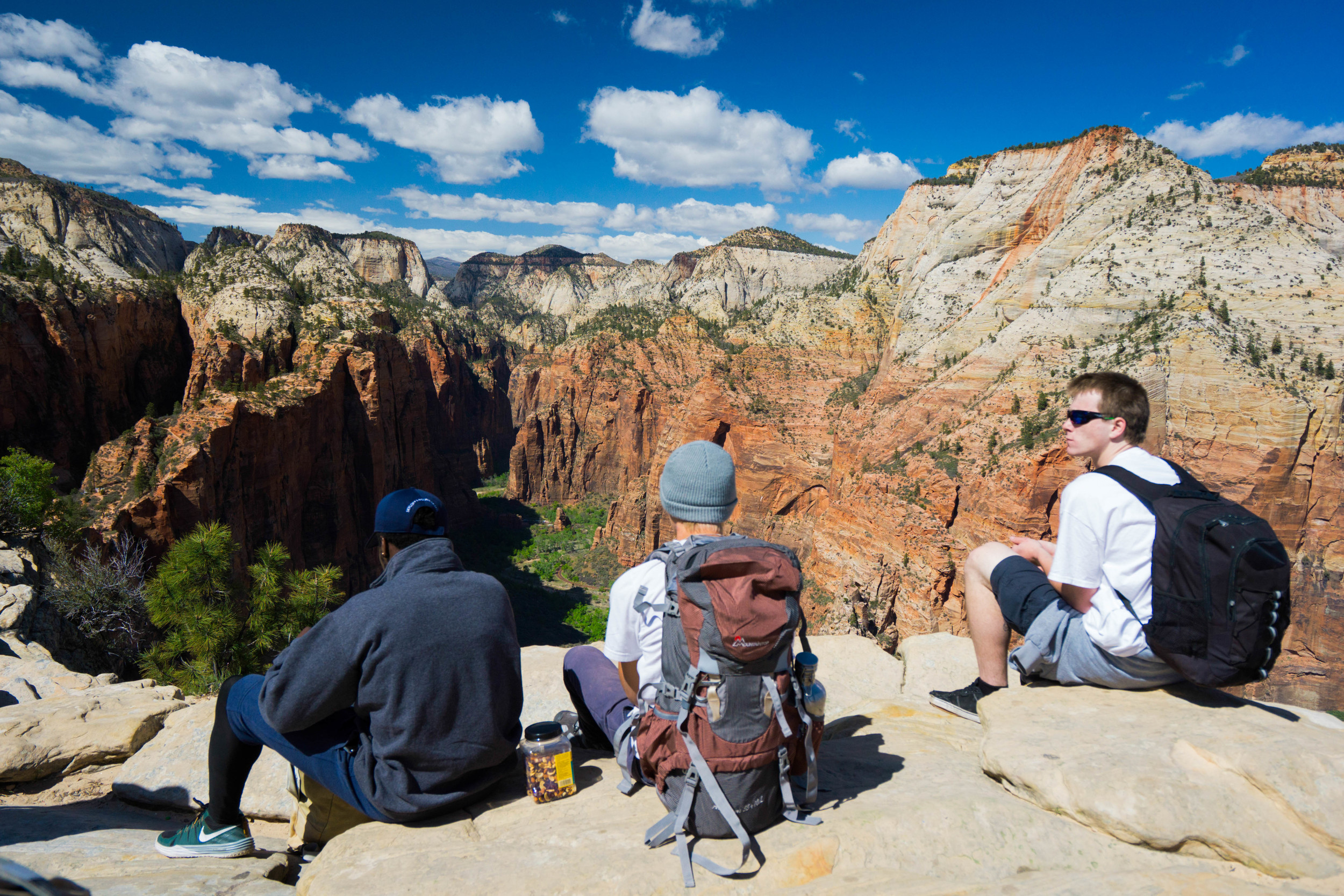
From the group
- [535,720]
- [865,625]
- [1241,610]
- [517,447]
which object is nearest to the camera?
[1241,610]

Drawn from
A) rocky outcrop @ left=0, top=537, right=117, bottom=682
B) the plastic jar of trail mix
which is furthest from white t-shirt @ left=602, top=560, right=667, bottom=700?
rocky outcrop @ left=0, top=537, right=117, bottom=682

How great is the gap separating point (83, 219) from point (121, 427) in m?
45.4

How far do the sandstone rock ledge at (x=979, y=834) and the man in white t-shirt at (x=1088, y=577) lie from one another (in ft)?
1.46

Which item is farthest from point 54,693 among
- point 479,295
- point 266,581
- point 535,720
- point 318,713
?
point 479,295

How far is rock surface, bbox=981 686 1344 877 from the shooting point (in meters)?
3.22

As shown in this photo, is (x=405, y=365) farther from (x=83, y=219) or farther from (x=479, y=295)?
(x=479, y=295)

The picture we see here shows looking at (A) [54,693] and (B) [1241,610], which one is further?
(A) [54,693]

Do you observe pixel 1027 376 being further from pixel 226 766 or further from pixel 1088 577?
pixel 226 766

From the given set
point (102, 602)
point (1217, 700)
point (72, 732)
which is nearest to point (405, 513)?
point (1217, 700)

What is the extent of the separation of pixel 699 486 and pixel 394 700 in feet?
7.26

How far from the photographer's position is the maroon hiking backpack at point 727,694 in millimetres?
3271

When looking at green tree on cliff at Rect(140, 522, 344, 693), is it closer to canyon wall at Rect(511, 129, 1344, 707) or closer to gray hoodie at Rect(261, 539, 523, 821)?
gray hoodie at Rect(261, 539, 523, 821)

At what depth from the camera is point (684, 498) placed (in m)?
3.87

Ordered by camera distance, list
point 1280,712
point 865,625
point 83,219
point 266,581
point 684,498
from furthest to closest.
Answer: point 83,219, point 865,625, point 266,581, point 1280,712, point 684,498
